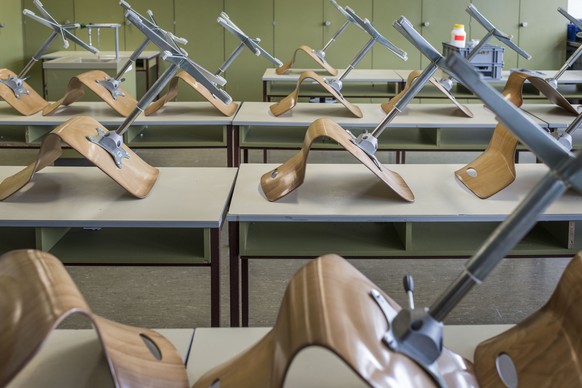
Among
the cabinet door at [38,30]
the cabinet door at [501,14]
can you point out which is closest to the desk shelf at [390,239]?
the cabinet door at [501,14]

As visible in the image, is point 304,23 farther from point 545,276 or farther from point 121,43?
point 545,276

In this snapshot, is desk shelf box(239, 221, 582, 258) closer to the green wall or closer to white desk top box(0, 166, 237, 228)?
white desk top box(0, 166, 237, 228)

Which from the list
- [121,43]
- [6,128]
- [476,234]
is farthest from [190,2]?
[476,234]

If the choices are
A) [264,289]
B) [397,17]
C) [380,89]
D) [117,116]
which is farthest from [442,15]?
[264,289]

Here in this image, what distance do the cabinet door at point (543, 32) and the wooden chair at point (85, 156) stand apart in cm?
689

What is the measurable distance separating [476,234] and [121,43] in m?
6.65

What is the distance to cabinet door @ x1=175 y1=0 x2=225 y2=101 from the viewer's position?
8.45 meters

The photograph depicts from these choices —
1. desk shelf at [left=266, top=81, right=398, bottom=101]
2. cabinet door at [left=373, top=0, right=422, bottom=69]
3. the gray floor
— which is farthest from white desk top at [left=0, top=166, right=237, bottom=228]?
cabinet door at [left=373, top=0, right=422, bottom=69]

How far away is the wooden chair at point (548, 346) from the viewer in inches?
44.5

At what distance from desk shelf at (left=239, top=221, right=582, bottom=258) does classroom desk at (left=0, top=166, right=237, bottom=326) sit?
140 millimetres

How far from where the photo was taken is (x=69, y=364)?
4.09 feet

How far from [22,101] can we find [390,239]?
2498 millimetres

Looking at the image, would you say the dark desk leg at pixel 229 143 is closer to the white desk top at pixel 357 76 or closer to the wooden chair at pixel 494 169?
the wooden chair at pixel 494 169

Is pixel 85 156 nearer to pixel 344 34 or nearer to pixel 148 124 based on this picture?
pixel 148 124
